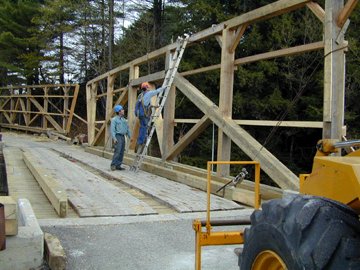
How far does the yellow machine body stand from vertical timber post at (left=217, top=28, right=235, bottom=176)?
5.14 meters

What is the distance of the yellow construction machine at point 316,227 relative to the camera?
188cm

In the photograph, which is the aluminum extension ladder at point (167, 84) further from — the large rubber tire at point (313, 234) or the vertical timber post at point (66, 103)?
the vertical timber post at point (66, 103)

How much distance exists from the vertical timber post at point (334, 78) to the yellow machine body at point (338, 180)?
309 centimetres

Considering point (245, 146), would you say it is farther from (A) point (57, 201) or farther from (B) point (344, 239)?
(B) point (344, 239)

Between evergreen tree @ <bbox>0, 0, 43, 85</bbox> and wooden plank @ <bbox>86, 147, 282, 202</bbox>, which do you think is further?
evergreen tree @ <bbox>0, 0, 43, 85</bbox>

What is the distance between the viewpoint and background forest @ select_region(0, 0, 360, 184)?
53.7ft

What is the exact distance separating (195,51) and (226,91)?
11829 millimetres

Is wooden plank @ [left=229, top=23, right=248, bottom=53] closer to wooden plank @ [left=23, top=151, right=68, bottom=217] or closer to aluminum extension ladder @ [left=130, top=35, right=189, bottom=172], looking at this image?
aluminum extension ladder @ [left=130, top=35, right=189, bottom=172]

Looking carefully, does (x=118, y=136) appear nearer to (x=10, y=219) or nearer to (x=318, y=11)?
(x=318, y=11)

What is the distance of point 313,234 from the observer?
1.94 m

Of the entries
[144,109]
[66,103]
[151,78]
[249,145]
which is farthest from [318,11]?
[66,103]

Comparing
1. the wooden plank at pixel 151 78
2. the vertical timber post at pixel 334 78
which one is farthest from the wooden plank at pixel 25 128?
the vertical timber post at pixel 334 78

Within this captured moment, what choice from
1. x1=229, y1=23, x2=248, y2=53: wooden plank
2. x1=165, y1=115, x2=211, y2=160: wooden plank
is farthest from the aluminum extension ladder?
x1=229, y1=23, x2=248, y2=53: wooden plank

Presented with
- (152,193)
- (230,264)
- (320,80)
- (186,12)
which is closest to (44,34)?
(186,12)
